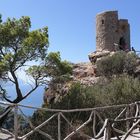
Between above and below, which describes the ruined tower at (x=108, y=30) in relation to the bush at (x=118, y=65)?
above

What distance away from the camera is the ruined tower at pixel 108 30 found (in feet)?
121

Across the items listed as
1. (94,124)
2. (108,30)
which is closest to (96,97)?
(94,124)

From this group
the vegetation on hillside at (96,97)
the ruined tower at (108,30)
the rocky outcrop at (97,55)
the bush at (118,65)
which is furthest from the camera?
the ruined tower at (108,30)

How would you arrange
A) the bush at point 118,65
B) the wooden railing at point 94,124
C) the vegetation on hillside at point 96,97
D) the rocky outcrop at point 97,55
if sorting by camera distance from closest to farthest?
1. the wooden railing at point 94,124
2. the vegetation on hillside at point 96,97
3. the bush at point 118,65
4. the rocky outcrop at point 97,55

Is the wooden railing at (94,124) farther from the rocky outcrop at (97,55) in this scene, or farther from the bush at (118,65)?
the rocky outcrop at (97,55)

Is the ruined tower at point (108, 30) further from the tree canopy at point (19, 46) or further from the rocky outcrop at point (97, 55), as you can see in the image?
the tree canopy at point (19, 46)

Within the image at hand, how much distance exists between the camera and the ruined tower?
121ft

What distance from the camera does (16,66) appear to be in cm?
2075

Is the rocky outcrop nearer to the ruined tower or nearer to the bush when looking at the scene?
the ruined tower

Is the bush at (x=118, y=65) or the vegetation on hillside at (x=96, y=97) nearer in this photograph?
the vegetation on hillside at (x=96, y=97)

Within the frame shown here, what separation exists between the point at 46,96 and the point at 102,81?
4.03m

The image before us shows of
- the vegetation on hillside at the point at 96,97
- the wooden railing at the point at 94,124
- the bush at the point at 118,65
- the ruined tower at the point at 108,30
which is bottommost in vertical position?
the wooden railing at the point at 94,124

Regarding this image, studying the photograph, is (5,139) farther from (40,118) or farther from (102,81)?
(102,81)

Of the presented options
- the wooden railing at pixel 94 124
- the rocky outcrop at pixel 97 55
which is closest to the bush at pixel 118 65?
the rocky outcrop at pixel 97 55
